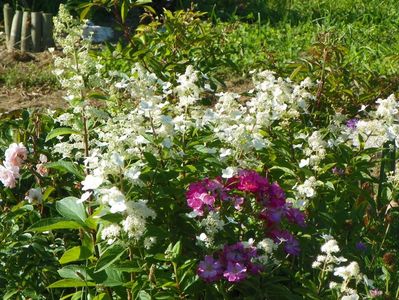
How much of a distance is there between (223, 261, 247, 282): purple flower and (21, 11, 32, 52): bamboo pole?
5.47m

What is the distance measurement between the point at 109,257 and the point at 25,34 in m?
5.54

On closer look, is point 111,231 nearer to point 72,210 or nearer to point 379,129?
point 72,210

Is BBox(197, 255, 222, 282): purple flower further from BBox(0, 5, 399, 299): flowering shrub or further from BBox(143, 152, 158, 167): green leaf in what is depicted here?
BBox(143, 152, 158, 167): green leaf

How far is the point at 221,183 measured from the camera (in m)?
2.56

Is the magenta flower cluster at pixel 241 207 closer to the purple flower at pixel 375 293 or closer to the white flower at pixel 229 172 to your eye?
the white flower at pixel 229 172

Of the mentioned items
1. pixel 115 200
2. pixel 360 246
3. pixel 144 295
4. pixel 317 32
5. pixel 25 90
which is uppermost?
pixel 115 200

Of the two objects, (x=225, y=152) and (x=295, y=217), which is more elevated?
(x=225, y=152)

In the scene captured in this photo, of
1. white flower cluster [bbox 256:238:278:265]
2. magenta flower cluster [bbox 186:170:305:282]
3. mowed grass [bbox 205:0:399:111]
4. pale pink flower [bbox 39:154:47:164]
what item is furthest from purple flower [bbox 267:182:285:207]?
mowed grass [bbox 205:0:399:111]

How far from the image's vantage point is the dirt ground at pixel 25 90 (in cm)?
636

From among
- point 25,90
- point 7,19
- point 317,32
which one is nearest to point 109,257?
point 25,90

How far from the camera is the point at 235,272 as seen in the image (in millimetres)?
2404

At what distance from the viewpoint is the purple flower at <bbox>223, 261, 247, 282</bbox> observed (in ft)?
7.82

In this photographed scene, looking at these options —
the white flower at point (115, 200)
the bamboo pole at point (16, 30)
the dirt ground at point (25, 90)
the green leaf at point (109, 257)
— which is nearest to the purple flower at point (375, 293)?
the green leaf at point (109, 257)

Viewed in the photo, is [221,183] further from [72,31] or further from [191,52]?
[191,52]
